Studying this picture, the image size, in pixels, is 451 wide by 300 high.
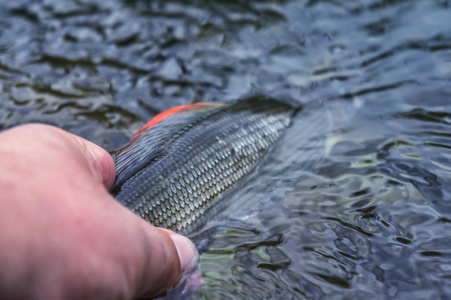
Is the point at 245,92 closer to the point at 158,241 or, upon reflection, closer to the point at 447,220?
the point at 447,220

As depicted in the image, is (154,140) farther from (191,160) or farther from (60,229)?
(60,229)

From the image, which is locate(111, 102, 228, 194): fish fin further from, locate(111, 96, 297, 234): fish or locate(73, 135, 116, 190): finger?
locate(73, 135, 116, 190): finger

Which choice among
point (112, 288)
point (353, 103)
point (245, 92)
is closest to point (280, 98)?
point (245, 92)

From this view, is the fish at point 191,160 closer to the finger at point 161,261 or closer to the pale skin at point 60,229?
the finger at point 161,261

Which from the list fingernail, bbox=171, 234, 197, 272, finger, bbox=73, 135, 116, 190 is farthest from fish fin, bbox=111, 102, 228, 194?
fingernail, bbox=171, 234, 197, 272

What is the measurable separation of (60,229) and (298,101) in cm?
320

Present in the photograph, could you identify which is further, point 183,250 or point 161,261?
point 183,250

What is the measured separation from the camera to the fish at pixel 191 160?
2770 millimetres

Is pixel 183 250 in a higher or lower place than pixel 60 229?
lower

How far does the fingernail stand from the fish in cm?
30

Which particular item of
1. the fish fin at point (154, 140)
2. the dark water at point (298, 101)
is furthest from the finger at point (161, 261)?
the fish fin at point (154, 140)

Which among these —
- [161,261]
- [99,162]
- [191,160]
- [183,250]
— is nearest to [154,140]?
[191,160]

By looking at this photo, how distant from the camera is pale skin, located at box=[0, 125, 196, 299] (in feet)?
5.01

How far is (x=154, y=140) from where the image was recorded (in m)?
3.22
